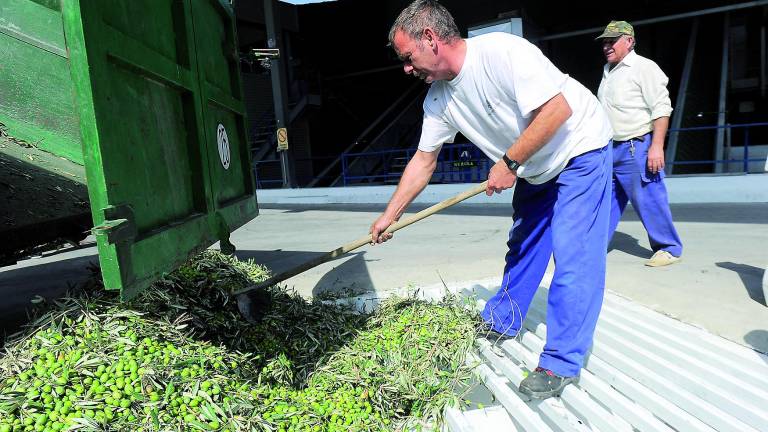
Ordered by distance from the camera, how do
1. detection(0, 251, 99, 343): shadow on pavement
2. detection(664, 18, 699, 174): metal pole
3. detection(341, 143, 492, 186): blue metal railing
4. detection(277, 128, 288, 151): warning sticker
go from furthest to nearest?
detection(277, 128, 288, 151): warning sticker
detection(341, 143, 492, 186): blue metal railing
detection(664, 18, 699, 174): metal pole
detection(0, 251, 99, 343): shadow on pavement

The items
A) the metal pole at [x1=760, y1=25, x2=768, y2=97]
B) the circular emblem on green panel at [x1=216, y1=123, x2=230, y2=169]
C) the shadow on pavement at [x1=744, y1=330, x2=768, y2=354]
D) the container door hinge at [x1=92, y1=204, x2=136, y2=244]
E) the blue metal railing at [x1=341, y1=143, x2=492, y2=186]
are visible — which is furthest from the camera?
the metal pole at [x1=760, y1=25, x2=768, y2=97]

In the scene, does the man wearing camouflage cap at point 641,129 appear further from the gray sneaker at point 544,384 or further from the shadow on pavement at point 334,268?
the shadow on pavement at point 334,268

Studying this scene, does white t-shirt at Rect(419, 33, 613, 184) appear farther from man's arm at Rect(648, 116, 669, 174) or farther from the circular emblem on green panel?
man's arm at Rect(648, 116, 669, 174)

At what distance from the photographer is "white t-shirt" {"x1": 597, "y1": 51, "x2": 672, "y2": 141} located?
13.0 ft

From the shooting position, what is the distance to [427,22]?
2.31 metres

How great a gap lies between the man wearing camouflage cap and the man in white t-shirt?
176cm

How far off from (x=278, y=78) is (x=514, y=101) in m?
12.4

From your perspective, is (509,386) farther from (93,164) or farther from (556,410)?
(93,164)

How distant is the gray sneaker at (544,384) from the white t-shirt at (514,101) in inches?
39.9

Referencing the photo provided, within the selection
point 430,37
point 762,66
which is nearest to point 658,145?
point 430,37

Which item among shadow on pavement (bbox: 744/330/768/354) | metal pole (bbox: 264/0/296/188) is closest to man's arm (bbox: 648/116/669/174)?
shadow on pavement (bbox: 744/330/768/354)

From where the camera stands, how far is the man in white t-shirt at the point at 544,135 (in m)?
2.23

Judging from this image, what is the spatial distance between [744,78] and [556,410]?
48.1ft

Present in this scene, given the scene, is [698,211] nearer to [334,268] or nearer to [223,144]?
[334,268]
